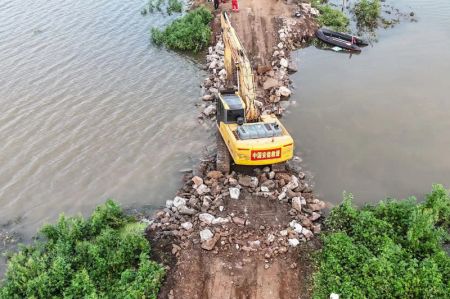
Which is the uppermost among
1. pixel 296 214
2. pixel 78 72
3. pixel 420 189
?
pixel 78 72

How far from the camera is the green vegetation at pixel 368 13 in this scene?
28.3 metres

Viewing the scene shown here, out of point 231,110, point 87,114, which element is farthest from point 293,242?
point 87,114

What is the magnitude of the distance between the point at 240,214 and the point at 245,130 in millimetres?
2754

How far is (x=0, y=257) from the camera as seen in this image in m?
12.7

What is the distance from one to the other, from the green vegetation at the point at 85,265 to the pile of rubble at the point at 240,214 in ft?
3.85

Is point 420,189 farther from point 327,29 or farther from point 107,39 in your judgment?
point 107,39

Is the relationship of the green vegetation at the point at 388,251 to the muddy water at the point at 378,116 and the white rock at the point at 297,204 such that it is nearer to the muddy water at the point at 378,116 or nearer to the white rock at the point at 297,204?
the white rock at the point at 297,204

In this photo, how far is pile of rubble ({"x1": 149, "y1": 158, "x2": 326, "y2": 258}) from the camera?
39.2ft

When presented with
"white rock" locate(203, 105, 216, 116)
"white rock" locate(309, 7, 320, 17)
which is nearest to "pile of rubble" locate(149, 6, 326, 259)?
"white rock" locate(203, 105, 216, 116)

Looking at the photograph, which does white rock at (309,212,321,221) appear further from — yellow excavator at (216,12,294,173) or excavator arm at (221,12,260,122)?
excavator arm at (221,12,260,122)

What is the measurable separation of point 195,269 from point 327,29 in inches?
783

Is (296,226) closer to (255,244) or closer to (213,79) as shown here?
(255,244)

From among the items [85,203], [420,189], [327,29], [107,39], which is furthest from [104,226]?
[327,29]

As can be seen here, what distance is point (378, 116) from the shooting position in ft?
61.9
